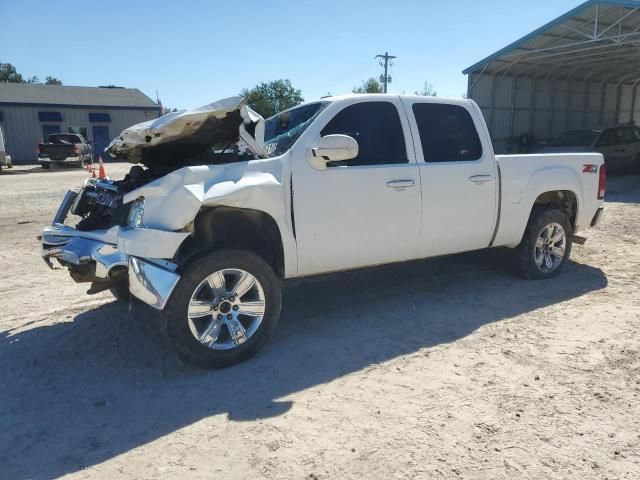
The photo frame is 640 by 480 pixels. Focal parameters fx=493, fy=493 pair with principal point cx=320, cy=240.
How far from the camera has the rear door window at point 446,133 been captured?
4.77 meters

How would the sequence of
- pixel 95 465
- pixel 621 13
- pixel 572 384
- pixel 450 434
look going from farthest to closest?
1. pixel 621 13
2. pixel 572 384
3. pixel 450 434
4. pixel 95 465

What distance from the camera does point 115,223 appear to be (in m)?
4.12

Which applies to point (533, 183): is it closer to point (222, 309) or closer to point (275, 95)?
point (222, 309)

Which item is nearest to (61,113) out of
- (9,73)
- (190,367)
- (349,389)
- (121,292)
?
(121,292)

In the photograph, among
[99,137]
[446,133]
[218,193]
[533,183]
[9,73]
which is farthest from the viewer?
[9,73]

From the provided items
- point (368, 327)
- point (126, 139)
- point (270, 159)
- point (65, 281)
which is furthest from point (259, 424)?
point (65, 281)

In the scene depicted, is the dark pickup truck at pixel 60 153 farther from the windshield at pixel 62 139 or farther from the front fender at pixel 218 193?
the front fender at pixel 218 193

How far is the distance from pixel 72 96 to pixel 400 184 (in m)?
38.0

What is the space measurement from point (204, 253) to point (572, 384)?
9.17ft

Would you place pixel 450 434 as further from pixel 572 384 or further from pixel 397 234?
pixel 397 234

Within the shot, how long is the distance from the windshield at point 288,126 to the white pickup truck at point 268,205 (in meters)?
0.02

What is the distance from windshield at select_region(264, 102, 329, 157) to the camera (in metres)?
4.30

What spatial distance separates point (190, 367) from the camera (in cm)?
377

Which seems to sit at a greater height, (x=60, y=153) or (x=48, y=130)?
(x=48, y=130)
